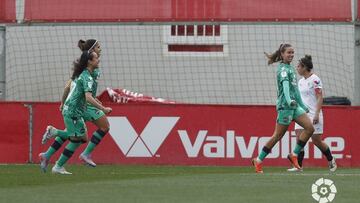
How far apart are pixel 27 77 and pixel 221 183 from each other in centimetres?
1082

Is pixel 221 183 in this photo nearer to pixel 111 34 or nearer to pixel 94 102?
pixel 94 102

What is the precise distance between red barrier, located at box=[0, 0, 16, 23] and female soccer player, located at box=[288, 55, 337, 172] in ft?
19.5

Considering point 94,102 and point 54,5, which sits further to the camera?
point 54,5

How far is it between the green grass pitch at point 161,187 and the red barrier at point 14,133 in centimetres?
333

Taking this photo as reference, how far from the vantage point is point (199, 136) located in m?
20.5

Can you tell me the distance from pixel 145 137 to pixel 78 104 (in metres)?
3.55

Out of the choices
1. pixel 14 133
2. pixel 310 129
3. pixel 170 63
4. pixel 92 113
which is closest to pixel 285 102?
A: pixel 310 129

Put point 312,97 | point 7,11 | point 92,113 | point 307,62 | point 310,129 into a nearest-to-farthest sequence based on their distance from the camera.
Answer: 1. point 310,129
2. point 92,113
3. point 307,62
4. point 312,97
5. point 7,11

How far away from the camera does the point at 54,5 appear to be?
72.3ft

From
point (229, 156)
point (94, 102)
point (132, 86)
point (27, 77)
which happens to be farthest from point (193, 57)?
point (94, 102)

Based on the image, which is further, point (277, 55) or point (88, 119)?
point (88, 119)

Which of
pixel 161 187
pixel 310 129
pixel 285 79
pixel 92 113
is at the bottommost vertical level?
pixel 161 187

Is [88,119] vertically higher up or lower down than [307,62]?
lower down

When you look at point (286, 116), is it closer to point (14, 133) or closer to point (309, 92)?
point (309, 92)
